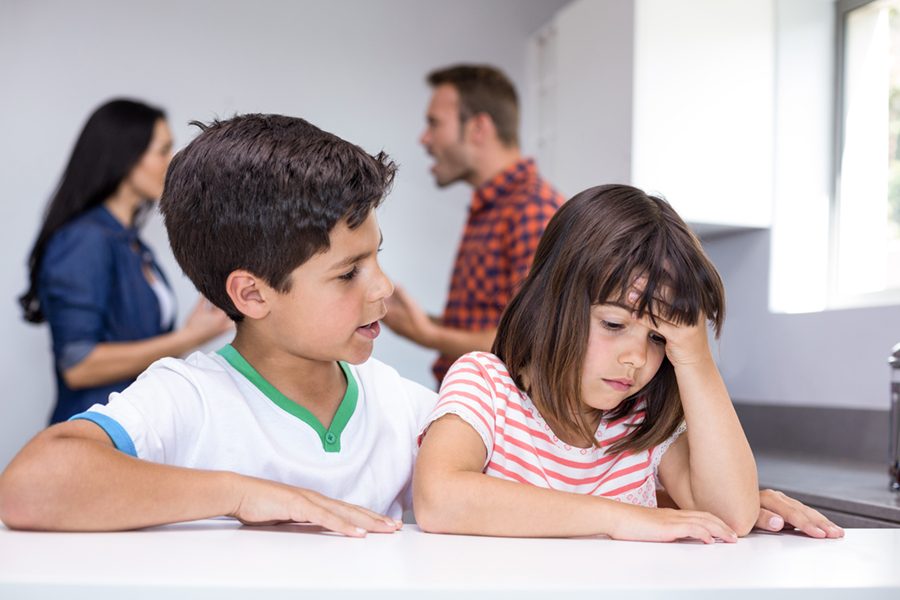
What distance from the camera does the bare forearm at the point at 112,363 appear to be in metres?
2.03

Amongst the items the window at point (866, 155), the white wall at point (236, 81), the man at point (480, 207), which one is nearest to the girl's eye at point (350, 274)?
the man at point (480, 207)

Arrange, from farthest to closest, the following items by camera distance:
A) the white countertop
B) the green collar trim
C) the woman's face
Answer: the woman's face → the green collar trim → the white countertop

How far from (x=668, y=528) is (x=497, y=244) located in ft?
4.94

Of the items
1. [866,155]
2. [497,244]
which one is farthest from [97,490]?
[866,155]

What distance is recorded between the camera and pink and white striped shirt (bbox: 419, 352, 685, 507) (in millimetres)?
1059

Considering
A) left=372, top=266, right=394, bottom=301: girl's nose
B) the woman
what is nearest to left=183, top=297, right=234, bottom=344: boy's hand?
the woman

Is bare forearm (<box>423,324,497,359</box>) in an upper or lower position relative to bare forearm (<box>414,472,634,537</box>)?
upper

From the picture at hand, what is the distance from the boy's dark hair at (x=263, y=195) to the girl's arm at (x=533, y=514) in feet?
0.97

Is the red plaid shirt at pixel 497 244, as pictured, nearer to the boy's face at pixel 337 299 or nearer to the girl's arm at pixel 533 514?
the boy's face at pixel 337 299

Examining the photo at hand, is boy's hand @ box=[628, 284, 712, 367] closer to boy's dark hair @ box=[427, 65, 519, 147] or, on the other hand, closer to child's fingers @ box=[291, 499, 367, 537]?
child's fingers @ box=[291, 499, 367, 537]

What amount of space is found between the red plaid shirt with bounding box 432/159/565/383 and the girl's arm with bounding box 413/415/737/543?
1.31m

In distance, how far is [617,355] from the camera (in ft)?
3.40

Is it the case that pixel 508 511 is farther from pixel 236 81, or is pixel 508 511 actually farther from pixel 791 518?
pixel 236 81

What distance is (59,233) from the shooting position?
2072 mm
